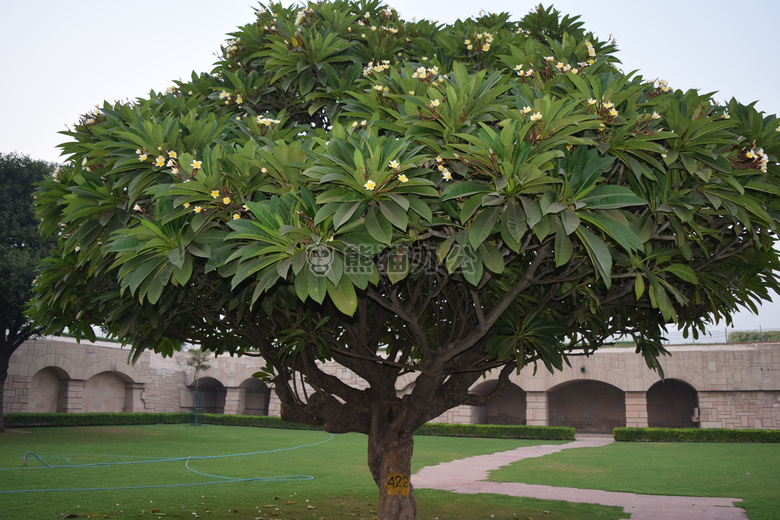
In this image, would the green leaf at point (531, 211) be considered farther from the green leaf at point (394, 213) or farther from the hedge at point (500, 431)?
the hedge at point (500, 431)

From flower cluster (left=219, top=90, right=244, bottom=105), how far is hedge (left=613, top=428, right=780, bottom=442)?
23.3 metres

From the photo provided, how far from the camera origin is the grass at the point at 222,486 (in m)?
9.20

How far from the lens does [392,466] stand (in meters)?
6.96

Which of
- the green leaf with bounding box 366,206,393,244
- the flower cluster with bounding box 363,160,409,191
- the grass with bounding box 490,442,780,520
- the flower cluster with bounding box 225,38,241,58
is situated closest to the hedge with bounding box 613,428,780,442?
the grass with bounding box 490,442,780,520

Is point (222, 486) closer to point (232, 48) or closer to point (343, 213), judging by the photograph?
point (232, 48)

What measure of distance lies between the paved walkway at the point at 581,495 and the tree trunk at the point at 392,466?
4345mm

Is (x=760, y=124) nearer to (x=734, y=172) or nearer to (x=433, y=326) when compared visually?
(x=734, y=172)

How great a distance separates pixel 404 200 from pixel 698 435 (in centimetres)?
2470

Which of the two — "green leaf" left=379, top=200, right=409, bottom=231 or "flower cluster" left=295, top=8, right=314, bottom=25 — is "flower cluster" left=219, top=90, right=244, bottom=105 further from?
"green leaf" left=379, top=200, right=409, bottom=231

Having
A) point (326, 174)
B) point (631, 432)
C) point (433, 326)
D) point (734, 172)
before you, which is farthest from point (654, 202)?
point (631, 432)

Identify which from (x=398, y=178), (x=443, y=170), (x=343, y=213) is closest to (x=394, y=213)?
(x=398, y=178)

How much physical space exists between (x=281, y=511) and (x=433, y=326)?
4109 millimetres

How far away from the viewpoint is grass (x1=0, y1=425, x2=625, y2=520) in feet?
30.2

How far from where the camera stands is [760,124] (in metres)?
4.43
